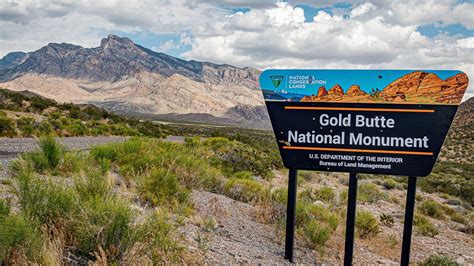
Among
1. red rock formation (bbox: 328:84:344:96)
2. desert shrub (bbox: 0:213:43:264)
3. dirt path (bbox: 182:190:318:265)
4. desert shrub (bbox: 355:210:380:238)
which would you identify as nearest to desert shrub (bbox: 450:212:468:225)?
desert shrub (bbox: 355:210:380:238)

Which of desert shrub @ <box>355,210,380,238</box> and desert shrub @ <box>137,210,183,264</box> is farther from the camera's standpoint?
desert shrub @ <box>355,210,380,238</box>

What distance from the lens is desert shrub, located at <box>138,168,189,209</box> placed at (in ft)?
26.0

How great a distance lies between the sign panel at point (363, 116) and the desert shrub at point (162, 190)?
8.70 feet

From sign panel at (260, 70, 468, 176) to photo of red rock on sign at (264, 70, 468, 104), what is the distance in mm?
12

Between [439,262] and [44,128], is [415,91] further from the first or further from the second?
[44,128]

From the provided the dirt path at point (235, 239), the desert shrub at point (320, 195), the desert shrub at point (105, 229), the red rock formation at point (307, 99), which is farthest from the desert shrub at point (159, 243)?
the desert shrub at point (320, 195)

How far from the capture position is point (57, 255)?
436 centimetres

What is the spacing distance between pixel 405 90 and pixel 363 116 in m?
0.66

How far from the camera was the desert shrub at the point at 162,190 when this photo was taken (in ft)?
26.0

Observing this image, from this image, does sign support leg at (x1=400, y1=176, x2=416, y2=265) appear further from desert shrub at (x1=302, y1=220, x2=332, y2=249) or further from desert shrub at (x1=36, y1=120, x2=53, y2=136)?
desert shrub at (x1=36, y1=120, x2=53, y2=136)

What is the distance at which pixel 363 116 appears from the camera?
20.0 feet

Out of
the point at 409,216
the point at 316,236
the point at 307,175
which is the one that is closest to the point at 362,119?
the point at 409,216

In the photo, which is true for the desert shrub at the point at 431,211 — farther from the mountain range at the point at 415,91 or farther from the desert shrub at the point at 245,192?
the mountain range at the point at 415,91

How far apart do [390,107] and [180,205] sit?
13.4 feet
